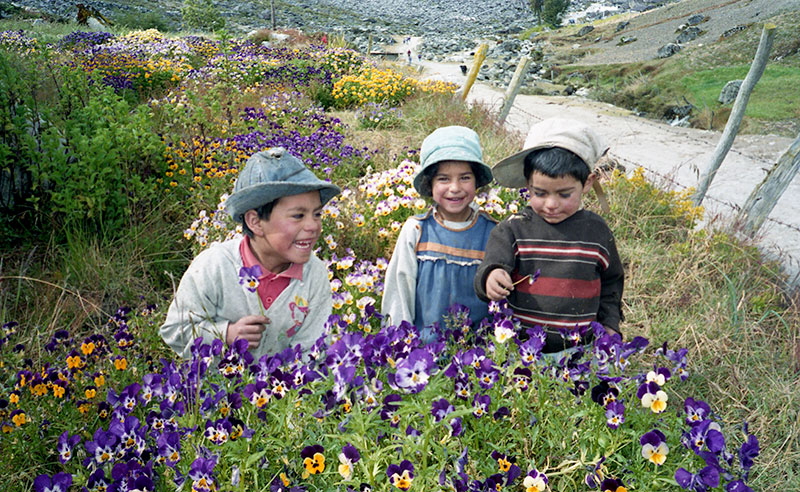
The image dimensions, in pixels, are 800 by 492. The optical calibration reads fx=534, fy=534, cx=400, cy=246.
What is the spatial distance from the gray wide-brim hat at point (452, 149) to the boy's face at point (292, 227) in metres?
0.67

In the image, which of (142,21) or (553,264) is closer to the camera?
(553,264)

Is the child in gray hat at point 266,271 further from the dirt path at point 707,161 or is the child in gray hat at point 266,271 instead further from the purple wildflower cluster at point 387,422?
the dirt path at point 707,161

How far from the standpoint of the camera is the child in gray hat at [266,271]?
8.16 feet

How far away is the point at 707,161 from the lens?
8750 millimetres

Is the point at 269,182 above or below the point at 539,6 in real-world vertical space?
above

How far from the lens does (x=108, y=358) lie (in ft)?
8.41

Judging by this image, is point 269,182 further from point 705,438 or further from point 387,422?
point 705,438

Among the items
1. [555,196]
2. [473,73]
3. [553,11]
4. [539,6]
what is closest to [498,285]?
[555,196]

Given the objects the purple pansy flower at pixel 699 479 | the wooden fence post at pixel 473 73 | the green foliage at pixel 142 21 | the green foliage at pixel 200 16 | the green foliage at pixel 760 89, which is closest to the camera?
the purple pansy flower at pixel 699 479

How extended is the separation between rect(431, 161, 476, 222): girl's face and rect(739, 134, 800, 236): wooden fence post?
3.99 m

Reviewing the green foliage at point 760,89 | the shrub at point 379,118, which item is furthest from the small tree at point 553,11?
the shrub at point 379,118

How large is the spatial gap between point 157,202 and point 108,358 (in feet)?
8.54

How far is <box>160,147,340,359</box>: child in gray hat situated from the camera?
2.49 meters

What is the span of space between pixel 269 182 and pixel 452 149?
0.98 metres
